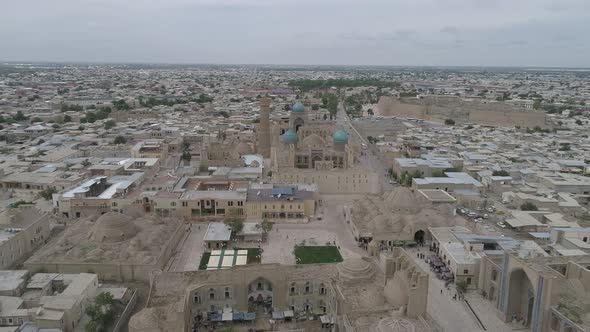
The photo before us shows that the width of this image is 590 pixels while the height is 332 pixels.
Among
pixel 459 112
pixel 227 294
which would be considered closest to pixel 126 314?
pixel 227 294

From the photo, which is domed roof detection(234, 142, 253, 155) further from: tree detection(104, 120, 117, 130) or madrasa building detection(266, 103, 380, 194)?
tree detection(104, 120, 117, 130)

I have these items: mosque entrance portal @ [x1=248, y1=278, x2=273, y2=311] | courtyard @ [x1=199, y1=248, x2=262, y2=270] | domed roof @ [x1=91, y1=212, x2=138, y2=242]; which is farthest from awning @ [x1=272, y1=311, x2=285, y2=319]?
domed roof @ [x1=91, y1=212, x2=138, y2=242]

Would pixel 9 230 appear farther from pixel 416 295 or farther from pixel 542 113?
pixel 542 113

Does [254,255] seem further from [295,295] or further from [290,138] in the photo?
[290,138]

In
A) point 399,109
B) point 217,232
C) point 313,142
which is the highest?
point 313,142

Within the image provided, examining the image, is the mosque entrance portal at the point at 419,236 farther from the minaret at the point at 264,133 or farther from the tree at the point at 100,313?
the minaret at the point at 264,133

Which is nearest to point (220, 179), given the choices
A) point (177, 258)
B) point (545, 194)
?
point (177, 258)

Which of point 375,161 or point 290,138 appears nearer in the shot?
point 290,138
